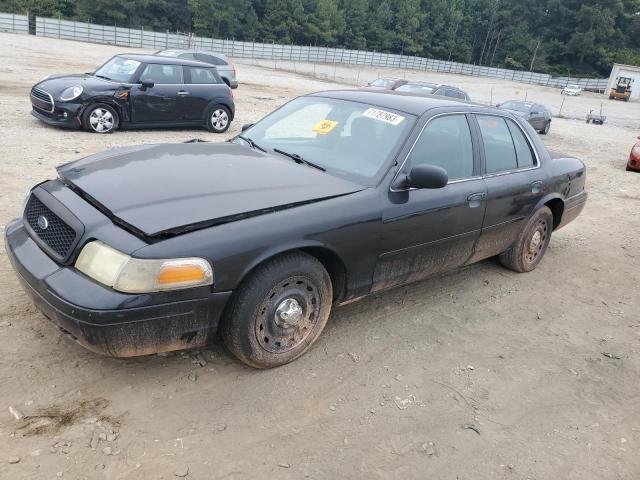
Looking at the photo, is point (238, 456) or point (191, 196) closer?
point (238, 456)

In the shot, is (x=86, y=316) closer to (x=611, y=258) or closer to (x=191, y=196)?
(x=191, y=196)

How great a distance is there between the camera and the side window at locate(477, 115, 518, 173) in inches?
178

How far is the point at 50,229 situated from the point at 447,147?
2.86 metres

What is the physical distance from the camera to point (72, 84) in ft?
31.9

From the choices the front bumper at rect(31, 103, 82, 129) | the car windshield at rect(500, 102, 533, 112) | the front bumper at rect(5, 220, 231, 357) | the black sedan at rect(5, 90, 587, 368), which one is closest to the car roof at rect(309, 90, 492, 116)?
the black sedan at rect(5, 90, 587, 368)

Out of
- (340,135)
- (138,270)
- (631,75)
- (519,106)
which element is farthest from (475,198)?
(631,75)

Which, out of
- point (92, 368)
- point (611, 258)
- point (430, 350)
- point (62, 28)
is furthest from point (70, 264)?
point (62, 28)

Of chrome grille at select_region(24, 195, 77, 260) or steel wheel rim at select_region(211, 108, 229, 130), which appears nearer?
chrome grille at select_region(24, 195, 77, 260)

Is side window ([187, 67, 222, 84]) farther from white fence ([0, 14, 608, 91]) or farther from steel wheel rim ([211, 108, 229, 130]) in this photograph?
white fence ([0, 14, 608, 91])

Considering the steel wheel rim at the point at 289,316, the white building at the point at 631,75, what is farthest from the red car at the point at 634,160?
the white building at the point at 631,75

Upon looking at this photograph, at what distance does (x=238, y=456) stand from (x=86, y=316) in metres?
1.03

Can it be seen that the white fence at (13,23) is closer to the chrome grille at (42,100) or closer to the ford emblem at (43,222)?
the chrome grille at (42,100)

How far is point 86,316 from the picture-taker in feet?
8.64

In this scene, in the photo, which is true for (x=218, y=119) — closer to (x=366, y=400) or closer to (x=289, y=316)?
(x=289, y=316)
